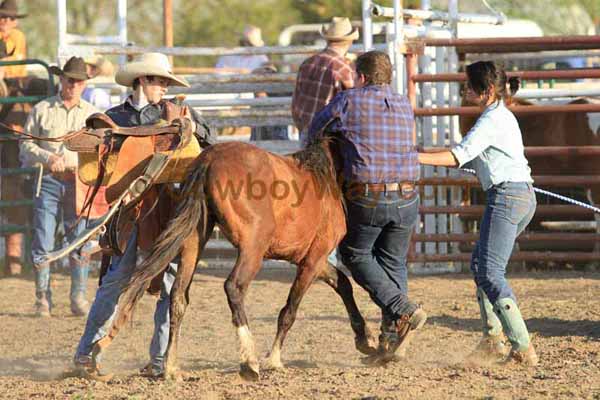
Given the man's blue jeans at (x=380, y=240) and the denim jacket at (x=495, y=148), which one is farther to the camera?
the man's blue jeans at (x=380, y=240)

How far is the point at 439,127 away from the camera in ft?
34.5

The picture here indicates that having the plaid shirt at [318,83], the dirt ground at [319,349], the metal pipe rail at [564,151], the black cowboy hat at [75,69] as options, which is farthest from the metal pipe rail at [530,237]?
the black cowboy hat at [75,69]

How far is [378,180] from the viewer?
240 inches

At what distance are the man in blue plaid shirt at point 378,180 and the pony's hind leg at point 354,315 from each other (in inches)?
3.0

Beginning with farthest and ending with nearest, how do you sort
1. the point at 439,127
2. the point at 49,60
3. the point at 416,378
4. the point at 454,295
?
the point at 49,60, the point at 439,127, the point at 454,295, the point at 416,378

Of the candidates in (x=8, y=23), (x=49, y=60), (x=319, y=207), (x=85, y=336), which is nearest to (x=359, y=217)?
(x=319, y=207)

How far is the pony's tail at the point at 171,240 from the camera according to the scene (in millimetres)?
5566

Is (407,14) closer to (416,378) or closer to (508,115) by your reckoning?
(508,115)

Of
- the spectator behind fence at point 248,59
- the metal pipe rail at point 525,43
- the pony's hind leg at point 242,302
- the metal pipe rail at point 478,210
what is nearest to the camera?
the pony's hind leg at point 242,302

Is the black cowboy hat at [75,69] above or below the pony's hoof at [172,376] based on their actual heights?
above

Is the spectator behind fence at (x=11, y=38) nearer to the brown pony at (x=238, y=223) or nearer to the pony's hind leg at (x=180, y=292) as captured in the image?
the brown pony at (x=238, y=223)

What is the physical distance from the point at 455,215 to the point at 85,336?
5.30 meters

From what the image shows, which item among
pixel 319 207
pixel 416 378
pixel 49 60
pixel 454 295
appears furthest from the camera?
pixel 49 60

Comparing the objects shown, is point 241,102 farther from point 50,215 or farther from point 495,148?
point 495,148
